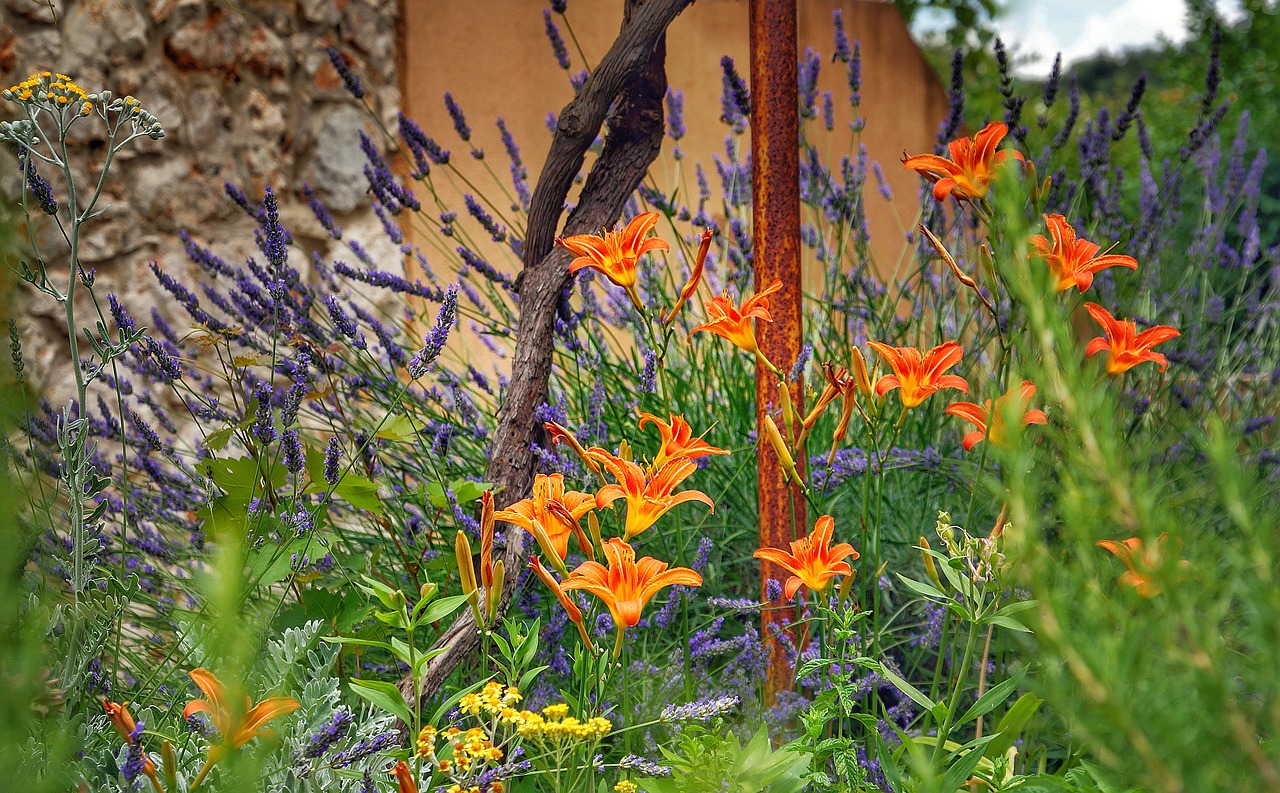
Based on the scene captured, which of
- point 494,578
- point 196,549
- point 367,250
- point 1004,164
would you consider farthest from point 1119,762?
point 367,250

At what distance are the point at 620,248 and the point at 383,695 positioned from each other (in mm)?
605

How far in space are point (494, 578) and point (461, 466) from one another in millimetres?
1158

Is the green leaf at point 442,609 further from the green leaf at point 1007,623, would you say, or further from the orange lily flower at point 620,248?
the green leaf at point 1007,623

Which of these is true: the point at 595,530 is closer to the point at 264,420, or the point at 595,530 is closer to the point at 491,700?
the point at 491,700

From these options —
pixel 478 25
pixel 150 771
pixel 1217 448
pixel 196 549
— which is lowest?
pixel 150 771

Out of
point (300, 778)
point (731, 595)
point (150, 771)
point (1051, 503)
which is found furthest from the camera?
point (731, 595)

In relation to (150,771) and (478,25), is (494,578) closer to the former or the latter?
(150,771)

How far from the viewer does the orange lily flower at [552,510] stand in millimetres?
976

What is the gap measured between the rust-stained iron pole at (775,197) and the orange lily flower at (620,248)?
362 mm

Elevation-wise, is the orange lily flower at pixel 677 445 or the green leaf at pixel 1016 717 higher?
the orange lily flower at pixel 677 445

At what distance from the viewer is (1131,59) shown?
517 inches

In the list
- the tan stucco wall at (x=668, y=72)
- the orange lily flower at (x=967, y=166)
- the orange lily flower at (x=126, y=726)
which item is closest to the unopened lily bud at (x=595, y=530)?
the orange lily flower at (x=126, y=726)

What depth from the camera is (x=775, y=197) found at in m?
1.52

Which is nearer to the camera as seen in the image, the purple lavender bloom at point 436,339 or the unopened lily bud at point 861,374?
the unopened lily bud at point 861,374
